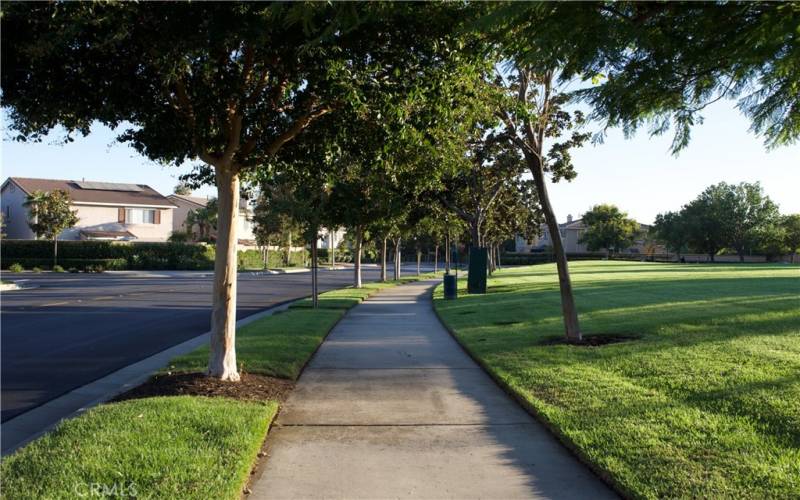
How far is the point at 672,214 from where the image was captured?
83750mm

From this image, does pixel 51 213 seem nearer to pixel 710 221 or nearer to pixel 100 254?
pixel 100 254

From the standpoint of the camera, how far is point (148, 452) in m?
5.26

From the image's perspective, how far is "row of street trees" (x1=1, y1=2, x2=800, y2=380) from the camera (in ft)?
14.3

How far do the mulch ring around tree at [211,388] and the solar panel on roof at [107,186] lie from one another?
61908 mm

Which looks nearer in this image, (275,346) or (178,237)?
(275,346)

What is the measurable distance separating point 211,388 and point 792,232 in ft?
278

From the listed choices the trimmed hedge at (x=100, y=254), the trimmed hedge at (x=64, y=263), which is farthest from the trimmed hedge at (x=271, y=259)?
the trimmed hedge at (x=64, y=263)

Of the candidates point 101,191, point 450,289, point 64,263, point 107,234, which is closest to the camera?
point 450,289

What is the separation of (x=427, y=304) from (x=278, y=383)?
50.7ft

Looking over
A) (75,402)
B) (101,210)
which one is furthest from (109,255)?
(75,402)

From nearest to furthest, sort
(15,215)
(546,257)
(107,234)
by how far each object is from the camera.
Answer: (15,215) → (107,234) → (546,257)

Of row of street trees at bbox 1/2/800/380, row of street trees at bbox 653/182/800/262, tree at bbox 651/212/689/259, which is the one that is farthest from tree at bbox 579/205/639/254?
row of street trees at bbox 1/2/800/380

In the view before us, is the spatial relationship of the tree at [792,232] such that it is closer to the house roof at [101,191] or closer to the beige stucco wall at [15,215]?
the house roof at [101,191]

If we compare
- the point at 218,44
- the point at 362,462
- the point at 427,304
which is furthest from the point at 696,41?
the point at 427,304
